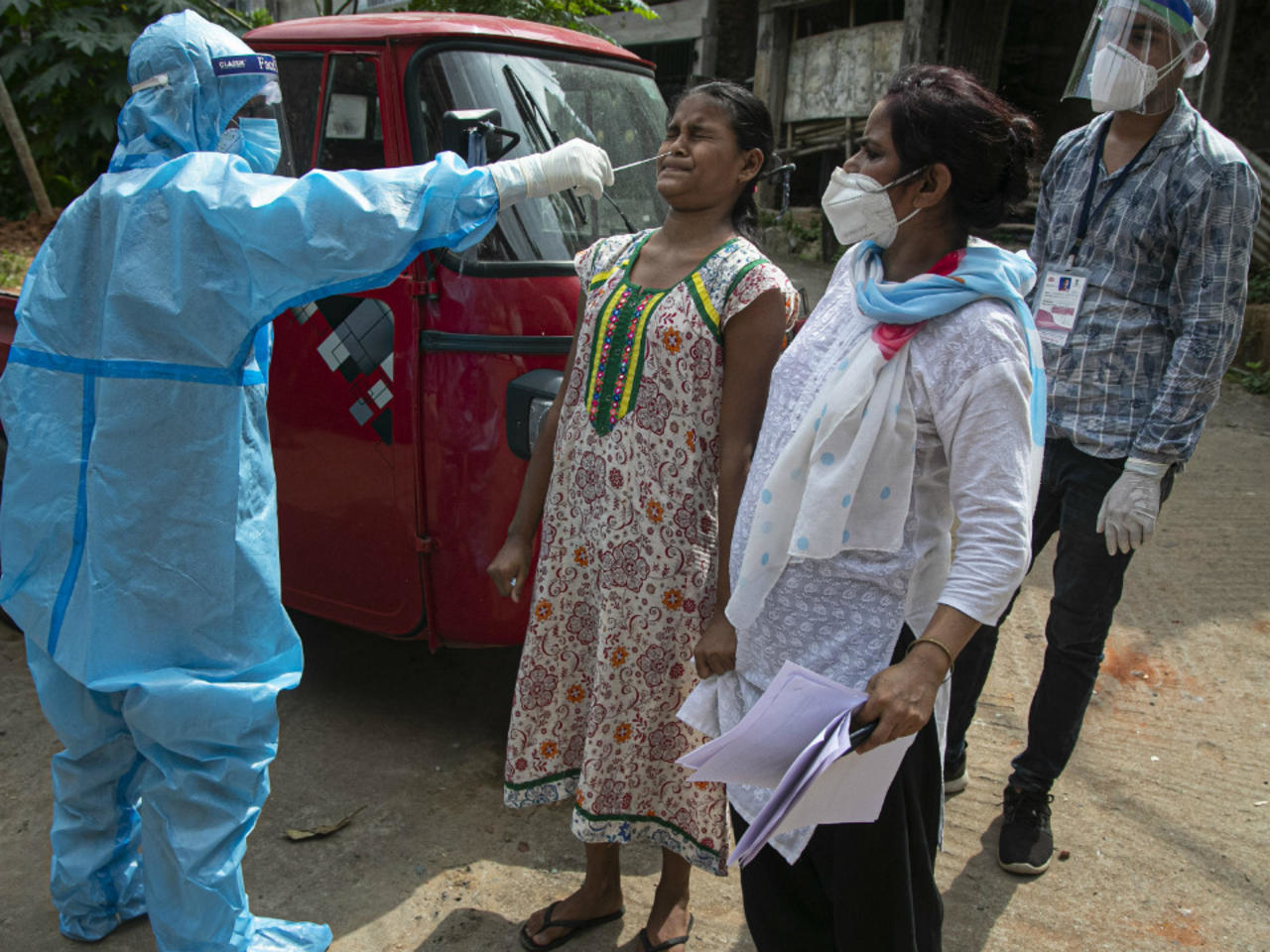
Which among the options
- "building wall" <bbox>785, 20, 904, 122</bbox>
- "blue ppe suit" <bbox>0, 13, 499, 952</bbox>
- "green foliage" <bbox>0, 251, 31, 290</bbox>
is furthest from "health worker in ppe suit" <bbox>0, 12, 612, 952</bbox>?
"building wall" <bbox>785, 20, 904, 122</bbox>

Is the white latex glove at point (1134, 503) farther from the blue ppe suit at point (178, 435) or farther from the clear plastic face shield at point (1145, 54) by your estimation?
the blue ppe suit at point (178, 435)

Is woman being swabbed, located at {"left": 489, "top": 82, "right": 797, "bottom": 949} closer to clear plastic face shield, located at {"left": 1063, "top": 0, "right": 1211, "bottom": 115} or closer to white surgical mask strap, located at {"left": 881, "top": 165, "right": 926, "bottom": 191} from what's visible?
white surgical mask strap, located at {"left": 881, "top": 165, "right": 926, "bottom": 191}

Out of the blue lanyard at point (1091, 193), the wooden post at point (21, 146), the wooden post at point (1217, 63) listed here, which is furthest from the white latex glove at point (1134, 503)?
the wooden post at point (1217, 63)

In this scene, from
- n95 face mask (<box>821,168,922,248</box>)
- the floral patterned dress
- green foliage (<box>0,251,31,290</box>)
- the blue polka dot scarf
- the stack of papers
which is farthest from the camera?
green foliage (<box>0,251,31,290</box>)

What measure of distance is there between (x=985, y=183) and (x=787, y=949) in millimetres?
1398

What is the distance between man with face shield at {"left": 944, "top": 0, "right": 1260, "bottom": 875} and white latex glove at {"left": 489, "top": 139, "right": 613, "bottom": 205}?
1.24 m

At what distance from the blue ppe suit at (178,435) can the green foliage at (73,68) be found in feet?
16.2

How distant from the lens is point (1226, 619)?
429 centimetres

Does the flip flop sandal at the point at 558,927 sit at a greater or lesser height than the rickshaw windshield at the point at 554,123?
lesser

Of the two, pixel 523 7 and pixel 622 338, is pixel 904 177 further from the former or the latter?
pixel 523 7

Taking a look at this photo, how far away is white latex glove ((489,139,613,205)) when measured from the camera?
7.14ft

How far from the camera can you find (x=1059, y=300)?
8.83 ft

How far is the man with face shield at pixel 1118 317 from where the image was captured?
2.44 metres

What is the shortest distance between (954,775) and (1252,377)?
586 centimetres
